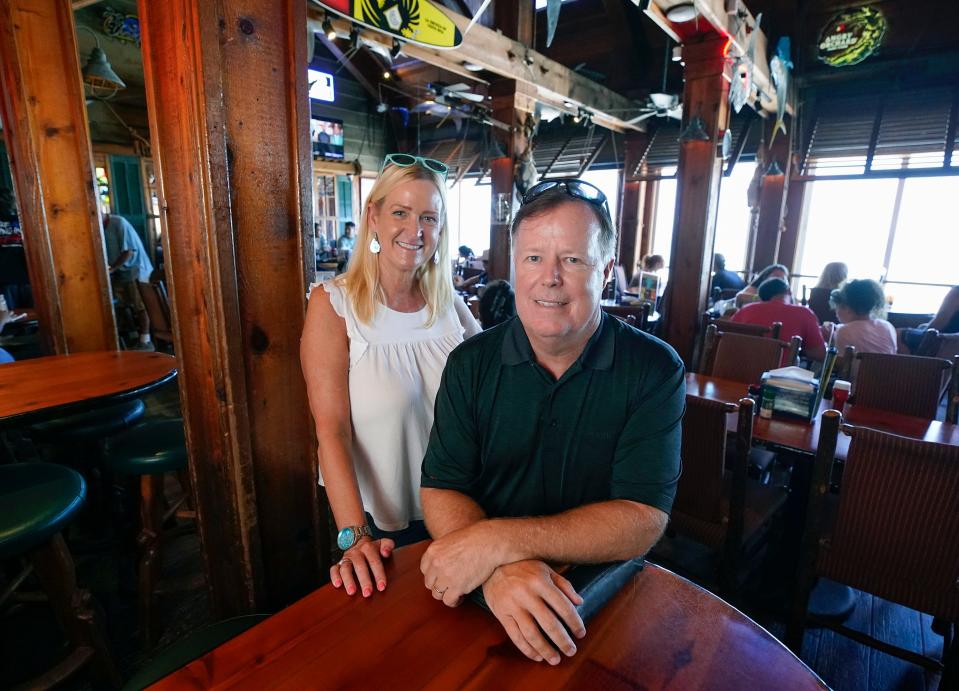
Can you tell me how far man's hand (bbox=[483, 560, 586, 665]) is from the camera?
32.2 inches

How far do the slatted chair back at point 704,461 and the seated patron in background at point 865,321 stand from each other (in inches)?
79.9

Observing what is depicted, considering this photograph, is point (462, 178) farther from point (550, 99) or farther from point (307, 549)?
point (307, 549)

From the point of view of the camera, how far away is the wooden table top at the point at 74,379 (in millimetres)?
2033

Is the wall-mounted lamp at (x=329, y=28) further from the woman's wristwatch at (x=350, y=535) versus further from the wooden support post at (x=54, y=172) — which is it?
the woman's wristwatch at (x=350, y=535)

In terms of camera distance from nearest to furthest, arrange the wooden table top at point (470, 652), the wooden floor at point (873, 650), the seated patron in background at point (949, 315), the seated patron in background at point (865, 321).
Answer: the wooden table top at point (470, 652) → the wooden floor at point (873, 650) → the seated patron in background at point (865, 321) → the seated patron in background at point (949, 315)

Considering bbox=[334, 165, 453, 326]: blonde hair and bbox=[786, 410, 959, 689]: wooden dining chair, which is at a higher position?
bbox=[334, 165, 453, 326]: blonde hair

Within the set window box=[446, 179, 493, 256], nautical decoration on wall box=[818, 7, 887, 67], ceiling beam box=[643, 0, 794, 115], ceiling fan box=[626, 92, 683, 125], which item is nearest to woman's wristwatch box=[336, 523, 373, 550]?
ceiling beam box=[643, 0, 794, 115]

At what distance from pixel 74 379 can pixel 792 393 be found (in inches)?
133

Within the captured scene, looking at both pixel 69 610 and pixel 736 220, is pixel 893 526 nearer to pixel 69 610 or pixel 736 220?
pixel 69 610

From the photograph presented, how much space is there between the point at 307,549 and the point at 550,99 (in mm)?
6221

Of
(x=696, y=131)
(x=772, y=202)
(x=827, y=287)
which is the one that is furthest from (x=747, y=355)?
(x=772, y=202)

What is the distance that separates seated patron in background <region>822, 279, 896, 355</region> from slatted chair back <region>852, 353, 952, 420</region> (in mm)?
563

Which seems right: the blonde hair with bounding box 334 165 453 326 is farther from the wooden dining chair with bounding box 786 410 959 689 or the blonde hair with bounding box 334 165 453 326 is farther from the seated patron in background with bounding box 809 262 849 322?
the seated patron in background with bounding box 809 262 849 322

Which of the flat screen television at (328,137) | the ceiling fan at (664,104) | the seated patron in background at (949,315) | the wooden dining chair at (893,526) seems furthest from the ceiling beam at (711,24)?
the flat screen television at (328,137)
